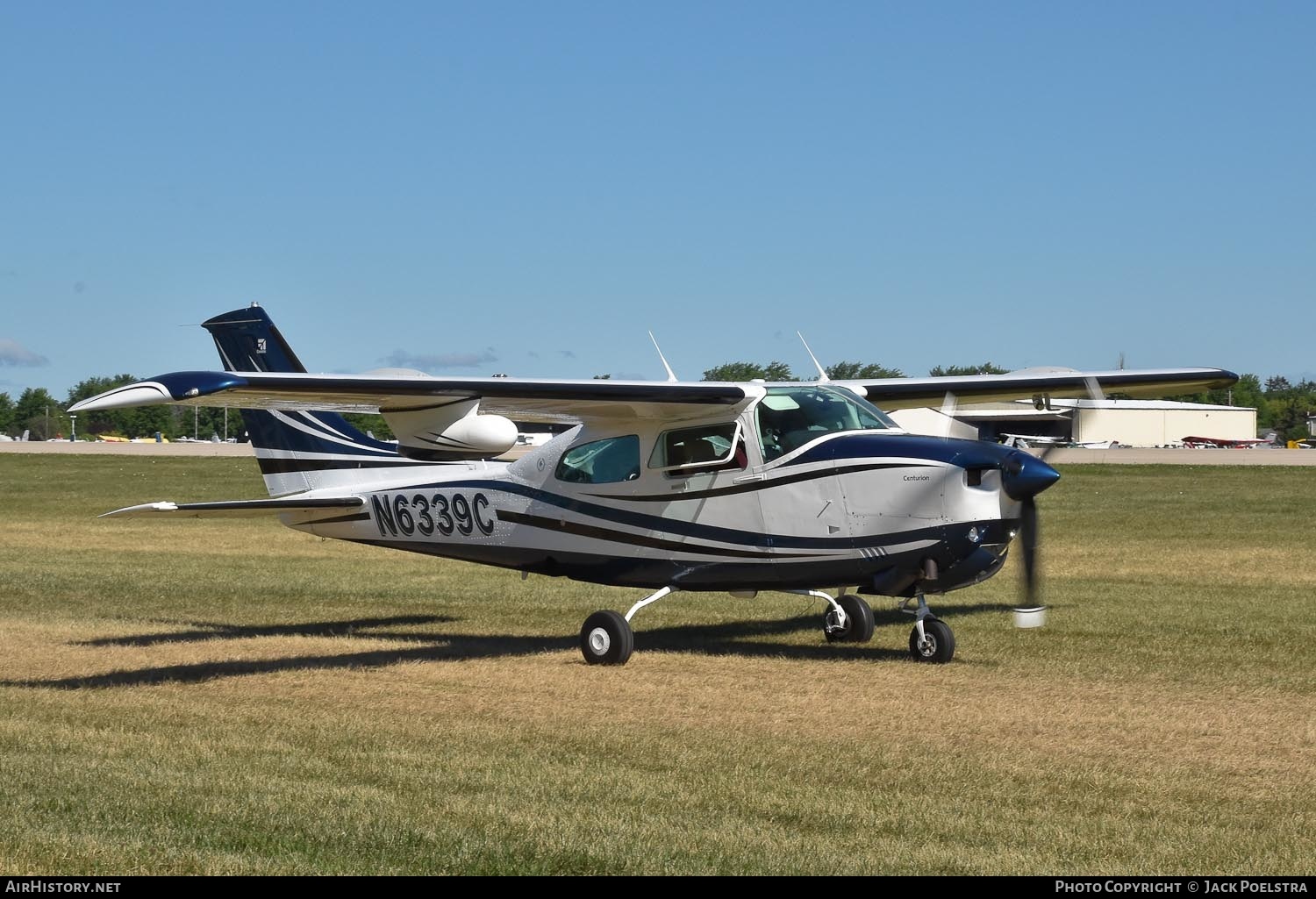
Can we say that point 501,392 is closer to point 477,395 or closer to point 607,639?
point 477,395

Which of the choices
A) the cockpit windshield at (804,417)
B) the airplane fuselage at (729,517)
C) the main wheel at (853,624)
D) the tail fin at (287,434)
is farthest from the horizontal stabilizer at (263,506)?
the main wheel at (853,624)

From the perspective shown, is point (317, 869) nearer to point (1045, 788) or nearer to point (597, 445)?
point (1045, 788)

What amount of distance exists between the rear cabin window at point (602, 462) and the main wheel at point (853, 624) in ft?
8.13

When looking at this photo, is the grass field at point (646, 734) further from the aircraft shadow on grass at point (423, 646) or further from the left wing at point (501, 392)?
the left wing at point (501, 392)

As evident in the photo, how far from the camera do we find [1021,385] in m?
15.2

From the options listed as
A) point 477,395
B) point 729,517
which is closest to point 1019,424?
point 729,517

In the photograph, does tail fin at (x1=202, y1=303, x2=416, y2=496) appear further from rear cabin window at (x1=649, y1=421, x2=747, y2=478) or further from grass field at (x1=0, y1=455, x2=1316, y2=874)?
rear cabin window at (x1=649, y1=421, x2=747, y2=478)

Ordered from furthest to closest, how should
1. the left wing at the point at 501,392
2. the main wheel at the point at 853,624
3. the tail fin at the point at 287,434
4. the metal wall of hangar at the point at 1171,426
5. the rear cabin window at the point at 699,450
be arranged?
the metal wall of hangar at the point at 1171,426 < the tail fin at the point at 287,434 < the main wheel at the point at 853,624 < the rear cabin window at the point at 699,450 < the left wing at the point at 501,392

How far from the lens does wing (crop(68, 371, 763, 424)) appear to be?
11375mm

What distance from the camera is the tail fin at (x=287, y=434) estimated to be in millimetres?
15000

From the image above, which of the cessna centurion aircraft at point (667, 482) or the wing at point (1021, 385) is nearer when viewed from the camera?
the cessna centurion aircraft at point (667, 482)

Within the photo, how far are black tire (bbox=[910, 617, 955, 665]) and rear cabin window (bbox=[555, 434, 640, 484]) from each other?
9.79 ft

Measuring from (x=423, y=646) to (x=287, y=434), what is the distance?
3192 millimetres

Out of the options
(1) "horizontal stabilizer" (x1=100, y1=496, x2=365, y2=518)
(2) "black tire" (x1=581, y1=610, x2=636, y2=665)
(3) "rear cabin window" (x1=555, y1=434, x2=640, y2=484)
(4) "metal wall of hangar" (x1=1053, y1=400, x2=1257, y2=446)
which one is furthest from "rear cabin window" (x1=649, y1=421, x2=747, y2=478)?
(4) "metal wall of hangar" (x1=1053, y1=400, x2=1257, y2=446)
